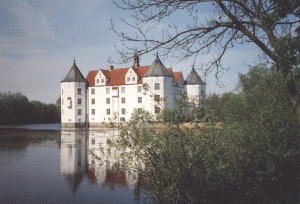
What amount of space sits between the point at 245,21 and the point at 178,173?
13.7 feet

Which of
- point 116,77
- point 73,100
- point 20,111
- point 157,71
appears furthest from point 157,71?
point 20,111

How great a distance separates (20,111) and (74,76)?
1506 inches

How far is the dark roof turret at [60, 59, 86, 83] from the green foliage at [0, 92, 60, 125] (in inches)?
1377

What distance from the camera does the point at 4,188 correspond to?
24.6 ft

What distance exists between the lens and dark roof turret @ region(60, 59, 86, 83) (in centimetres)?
5034

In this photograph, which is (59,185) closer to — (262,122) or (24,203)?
(24,203)

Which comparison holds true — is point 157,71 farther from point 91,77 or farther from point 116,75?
point 91,77

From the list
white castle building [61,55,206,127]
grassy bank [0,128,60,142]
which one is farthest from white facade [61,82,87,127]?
grassy bank [0,128,60,142]

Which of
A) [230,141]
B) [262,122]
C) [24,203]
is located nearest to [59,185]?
[24,203]

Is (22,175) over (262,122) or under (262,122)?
under

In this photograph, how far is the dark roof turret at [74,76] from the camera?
50344mm

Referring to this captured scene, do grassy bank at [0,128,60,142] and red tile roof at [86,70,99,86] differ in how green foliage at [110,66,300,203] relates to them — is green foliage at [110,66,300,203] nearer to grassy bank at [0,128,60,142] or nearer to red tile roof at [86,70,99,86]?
grassy bank at [0,128,60,142]

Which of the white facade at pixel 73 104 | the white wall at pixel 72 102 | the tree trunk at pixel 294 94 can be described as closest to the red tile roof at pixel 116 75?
the white facade at pixel 73 104

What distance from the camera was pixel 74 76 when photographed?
50.6 metres
